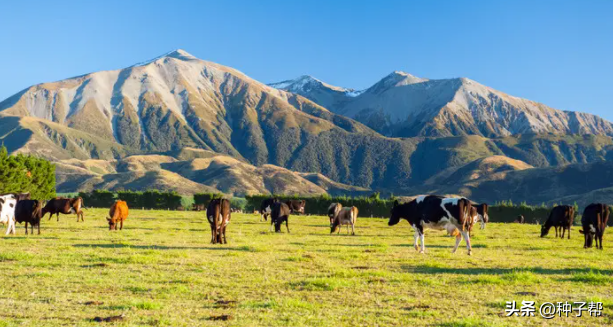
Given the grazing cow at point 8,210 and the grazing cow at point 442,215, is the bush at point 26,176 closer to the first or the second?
the grazing cow at point 8,210

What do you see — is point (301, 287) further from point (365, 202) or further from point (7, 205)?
point (365, 202)

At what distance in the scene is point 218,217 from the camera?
2550 centimetres

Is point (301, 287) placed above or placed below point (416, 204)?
below

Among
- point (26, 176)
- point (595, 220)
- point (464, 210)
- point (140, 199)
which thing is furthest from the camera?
point (140, 199)

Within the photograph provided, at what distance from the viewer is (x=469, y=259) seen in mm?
20016

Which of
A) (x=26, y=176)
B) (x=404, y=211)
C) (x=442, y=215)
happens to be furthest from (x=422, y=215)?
(x=26, y=176)

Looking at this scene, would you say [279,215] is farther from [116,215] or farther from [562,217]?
[562,217]

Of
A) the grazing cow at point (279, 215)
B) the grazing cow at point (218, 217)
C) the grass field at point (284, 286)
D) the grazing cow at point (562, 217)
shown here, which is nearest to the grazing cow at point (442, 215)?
the grass field at point (284, 286)

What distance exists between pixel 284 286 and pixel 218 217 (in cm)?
1249

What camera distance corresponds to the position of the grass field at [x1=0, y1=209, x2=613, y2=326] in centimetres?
1023

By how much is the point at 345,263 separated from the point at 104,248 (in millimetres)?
10687

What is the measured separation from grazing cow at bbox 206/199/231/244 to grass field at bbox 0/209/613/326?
10.9 feet

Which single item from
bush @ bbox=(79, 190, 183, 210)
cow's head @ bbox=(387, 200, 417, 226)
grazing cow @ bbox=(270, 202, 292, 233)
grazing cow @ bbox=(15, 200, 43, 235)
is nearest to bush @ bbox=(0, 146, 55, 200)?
bush @ bbox=(79, 190, 183, 210)

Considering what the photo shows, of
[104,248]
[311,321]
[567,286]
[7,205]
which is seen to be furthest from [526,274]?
[7,205]
